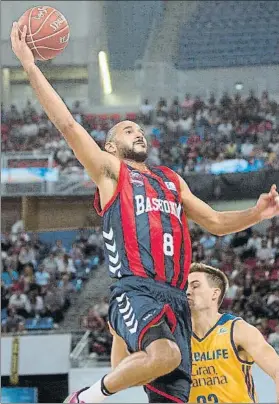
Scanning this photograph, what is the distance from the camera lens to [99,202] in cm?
457

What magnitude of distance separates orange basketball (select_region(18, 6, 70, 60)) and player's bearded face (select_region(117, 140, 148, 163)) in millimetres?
657

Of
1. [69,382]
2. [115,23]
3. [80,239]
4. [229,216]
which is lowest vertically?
[69,382]

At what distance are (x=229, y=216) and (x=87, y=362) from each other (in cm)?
798

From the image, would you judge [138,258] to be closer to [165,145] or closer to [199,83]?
Result: [165,145]

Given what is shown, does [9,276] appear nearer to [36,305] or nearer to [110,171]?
[36,305]

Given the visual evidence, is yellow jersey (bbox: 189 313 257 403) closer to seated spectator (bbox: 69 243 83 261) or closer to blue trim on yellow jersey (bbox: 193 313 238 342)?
blue trim on yellow jersey (bbox: 193 313 238 342)

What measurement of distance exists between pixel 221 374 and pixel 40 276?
1102 cm

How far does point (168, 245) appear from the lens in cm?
440

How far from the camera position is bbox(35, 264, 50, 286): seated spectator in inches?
606

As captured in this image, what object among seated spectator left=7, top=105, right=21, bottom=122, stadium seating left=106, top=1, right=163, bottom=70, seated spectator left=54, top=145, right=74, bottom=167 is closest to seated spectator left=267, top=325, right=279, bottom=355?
seated spectator left=54, top=145, right=74, bottom=167

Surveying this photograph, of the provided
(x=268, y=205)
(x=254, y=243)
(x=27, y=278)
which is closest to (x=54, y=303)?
(x=27, y=278)

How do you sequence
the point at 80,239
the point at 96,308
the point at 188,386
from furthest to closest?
the point at 80,239
the point at 96,308
the point at 188,386

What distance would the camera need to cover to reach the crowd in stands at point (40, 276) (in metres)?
14.5

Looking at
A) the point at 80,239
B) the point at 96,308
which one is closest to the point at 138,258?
the point at 96,308
